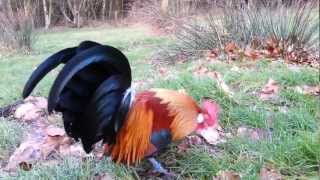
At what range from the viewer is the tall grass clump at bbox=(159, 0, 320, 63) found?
7.45 m

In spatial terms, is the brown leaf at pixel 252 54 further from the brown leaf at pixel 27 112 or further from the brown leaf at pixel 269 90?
the brown leaf at pixel 27 112

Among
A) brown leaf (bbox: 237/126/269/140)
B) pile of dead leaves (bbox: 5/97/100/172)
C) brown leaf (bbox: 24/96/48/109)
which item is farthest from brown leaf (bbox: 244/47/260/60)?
pile of dead leaves (bbox: 5/97/100/172)

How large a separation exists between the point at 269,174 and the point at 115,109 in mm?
933

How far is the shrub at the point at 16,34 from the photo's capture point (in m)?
12.6

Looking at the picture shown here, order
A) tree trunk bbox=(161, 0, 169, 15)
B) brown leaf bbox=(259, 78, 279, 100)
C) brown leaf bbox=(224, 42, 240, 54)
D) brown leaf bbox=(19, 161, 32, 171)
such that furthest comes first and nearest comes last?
tree trunk bbox=(161, 0, 169, 15)
brown leaf bbox=(224, 42, 240, 54)
brown leaf bbox=(259, 78, 279, 100)
brown leaf bbox=(19, 161, 32, 171)

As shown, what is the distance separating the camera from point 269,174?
265cm

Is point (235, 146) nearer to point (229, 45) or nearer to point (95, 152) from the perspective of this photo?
point (95, 152)

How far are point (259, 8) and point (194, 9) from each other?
4.86 feet

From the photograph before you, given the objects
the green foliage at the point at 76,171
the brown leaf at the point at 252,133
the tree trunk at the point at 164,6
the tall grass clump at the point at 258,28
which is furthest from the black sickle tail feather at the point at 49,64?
the tree trunk at the point at 164,6

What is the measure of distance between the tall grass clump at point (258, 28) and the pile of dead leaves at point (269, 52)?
17mm

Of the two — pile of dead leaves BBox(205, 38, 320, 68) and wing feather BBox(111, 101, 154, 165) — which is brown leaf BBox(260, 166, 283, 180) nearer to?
wing feather BBox(111, 101, 154, 165)

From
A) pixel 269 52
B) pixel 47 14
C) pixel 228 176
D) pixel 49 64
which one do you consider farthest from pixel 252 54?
pixel 47 14

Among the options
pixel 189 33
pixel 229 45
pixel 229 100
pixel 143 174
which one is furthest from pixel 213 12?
pixel 143 174

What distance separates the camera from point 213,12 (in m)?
8.18
